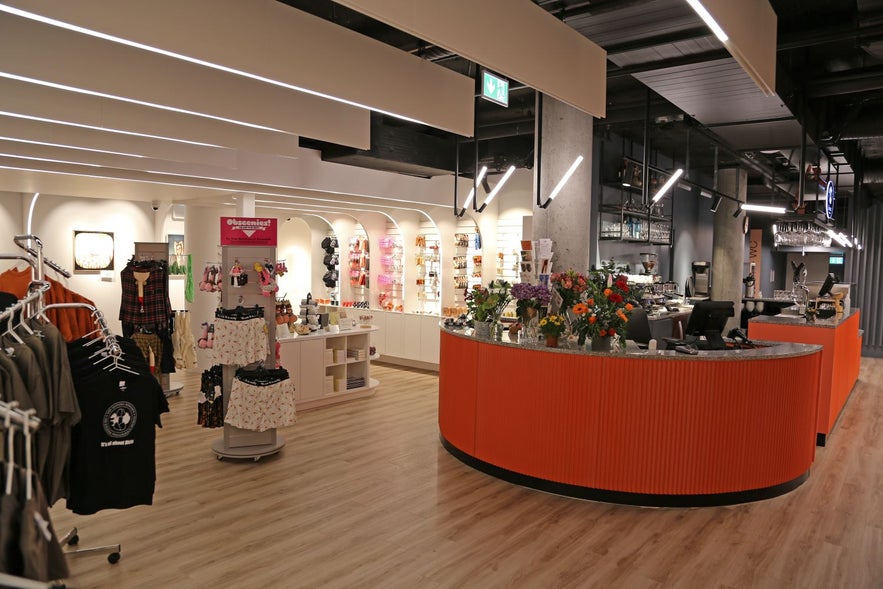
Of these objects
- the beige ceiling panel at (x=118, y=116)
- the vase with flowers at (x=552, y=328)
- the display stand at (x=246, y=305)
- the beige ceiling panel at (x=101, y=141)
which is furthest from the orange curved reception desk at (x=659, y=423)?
the beige ceiling panel at (x=101, y=141)

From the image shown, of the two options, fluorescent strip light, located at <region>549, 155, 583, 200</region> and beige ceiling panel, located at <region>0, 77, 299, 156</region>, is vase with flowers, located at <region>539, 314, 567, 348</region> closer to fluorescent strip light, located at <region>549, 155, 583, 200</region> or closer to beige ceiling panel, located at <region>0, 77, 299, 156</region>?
fluorescent strip light, located at <region>549, 155, 583, 200</region>

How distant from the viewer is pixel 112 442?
11.3 ft

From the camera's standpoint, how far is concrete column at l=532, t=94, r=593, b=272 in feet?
22.1

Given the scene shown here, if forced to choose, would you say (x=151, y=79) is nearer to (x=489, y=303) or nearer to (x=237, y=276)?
(x=237, y=276)

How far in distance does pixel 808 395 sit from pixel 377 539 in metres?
4.05

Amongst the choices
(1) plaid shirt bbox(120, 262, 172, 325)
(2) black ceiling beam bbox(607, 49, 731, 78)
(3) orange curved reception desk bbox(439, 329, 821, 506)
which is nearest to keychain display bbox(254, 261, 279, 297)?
(1) plaid shirt bbox(120, 262, 172, 325)

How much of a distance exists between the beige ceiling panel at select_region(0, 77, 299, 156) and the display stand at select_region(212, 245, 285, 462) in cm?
109

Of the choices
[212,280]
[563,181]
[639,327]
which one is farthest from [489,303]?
[212,280]

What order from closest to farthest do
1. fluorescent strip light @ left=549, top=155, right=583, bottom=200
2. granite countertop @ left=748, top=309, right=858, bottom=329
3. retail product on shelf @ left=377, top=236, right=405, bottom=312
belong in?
fluorescent strip light @ left=549, top=155, right=583, bottom=200
granite countertop @ left=748, top=309, right=858, bottom=329
retail product on shelf @ left=377, top=236, right=405, bottom=312

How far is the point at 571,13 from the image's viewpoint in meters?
4.96

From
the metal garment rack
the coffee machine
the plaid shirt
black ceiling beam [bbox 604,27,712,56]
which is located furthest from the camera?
the coffee machine

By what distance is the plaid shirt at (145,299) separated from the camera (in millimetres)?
7680

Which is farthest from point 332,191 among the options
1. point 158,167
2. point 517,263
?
point 517,263

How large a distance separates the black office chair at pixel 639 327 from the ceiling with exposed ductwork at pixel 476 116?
2.32 m
